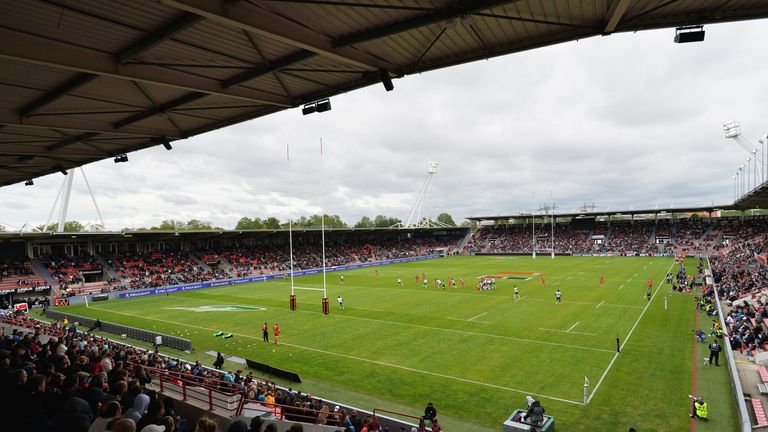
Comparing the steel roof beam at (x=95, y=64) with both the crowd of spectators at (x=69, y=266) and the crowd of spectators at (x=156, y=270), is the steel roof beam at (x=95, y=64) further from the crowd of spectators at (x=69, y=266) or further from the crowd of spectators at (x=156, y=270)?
the crowd of spectators at (x=156, y=270)

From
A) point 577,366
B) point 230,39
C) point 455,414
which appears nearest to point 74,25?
point 230,39

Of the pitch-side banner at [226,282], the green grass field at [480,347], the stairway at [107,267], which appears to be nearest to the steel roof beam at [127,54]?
the green grass field at [480,347]

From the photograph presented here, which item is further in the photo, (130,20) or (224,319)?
(224,319)

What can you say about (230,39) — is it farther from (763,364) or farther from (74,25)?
(763,364)

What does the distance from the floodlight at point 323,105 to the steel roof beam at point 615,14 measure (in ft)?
19.7

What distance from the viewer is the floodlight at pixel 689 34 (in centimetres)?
693

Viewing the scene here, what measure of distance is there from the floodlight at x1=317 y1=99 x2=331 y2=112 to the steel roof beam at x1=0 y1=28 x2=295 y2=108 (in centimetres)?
122

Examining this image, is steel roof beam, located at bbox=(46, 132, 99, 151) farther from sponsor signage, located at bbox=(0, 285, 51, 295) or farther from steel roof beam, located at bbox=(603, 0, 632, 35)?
sponsor signage, located at bbox=(0, 285, 51, 295)

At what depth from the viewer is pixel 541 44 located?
7.81m

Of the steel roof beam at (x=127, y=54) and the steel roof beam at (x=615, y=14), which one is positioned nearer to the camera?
the steel roof beam at (x=615, y=14)

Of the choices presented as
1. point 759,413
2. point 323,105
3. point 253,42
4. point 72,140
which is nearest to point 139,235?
point 72,140

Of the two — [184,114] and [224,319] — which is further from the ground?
[184,114]

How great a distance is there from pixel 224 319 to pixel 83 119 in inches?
951

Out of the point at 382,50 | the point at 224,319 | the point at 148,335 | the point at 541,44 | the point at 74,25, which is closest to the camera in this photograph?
the point at 74,25
